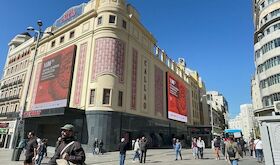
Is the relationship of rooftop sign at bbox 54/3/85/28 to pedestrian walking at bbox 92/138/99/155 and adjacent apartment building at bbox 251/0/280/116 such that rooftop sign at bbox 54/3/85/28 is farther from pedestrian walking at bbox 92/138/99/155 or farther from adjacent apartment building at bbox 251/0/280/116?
adjacent apartment building at bbox 251/0/280/116

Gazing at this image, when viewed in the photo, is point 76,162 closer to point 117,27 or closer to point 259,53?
point 117,27

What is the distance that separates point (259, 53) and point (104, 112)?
100 ft

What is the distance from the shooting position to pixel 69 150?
3.76 meters

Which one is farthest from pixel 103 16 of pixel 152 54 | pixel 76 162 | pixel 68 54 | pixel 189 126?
pixel 189 126

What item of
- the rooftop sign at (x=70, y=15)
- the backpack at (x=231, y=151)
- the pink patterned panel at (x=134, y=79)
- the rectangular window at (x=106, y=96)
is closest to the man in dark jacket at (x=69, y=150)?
the backpack at (x=231, y=151)

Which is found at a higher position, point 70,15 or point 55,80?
point 70,15

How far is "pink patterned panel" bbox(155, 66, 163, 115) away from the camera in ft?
118

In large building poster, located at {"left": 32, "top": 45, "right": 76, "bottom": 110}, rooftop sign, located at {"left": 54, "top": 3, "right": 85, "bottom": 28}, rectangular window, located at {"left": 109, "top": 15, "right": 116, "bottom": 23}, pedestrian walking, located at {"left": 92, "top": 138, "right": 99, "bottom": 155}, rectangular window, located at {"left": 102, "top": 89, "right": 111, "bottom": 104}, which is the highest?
rooftop sign, located at {"left": 54, "top": 3, "right": 85, "bottom": 28}

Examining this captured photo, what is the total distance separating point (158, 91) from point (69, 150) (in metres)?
33.7

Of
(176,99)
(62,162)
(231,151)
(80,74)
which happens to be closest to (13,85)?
(80,74)

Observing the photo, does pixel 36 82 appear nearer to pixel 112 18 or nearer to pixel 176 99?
pixel 112 18

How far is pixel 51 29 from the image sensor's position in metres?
38.0

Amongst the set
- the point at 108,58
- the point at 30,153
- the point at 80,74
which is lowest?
the point at 30,153

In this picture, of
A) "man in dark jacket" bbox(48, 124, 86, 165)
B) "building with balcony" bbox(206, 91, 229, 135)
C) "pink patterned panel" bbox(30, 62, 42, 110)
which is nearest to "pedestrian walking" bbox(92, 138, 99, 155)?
"pink patterned panel" bbox(30, 62, 42, 110)
